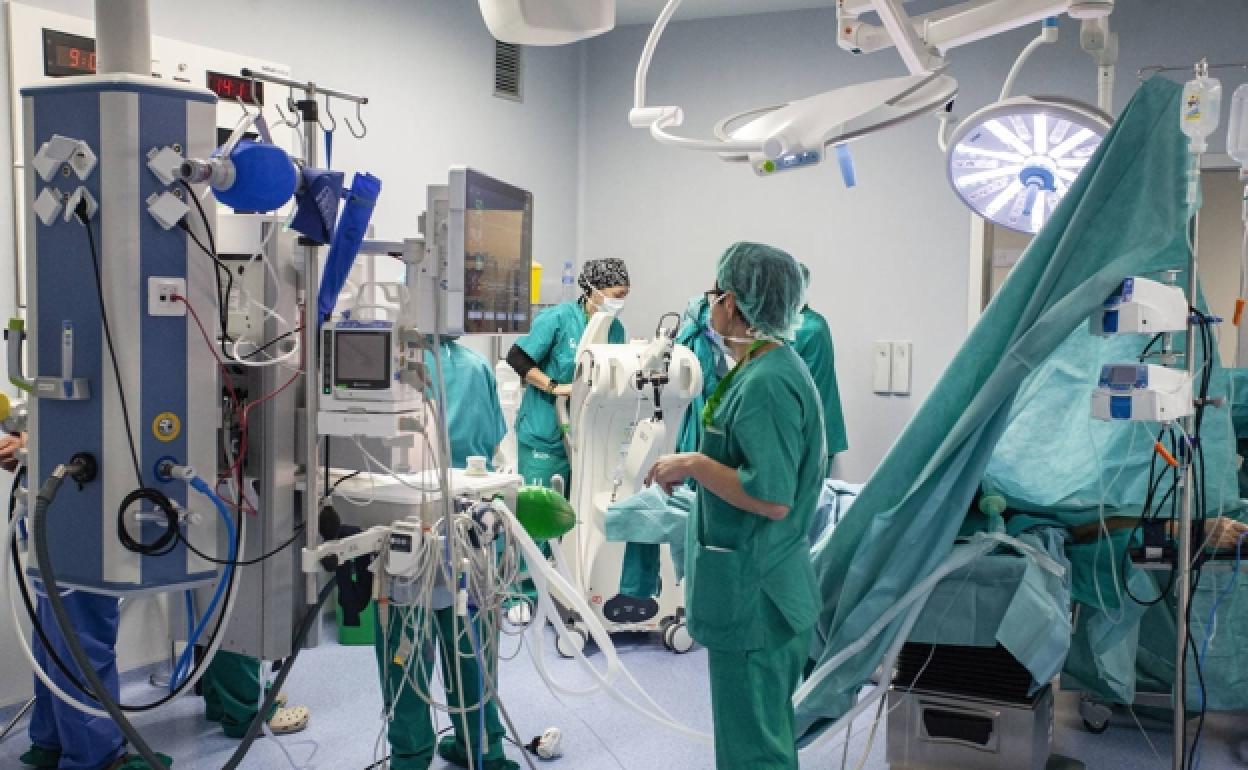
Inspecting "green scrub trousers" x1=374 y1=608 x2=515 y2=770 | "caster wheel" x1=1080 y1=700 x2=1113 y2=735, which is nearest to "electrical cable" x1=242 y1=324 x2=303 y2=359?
"green scrub trousers" x1=374 y1=608 x2=515 y2=770

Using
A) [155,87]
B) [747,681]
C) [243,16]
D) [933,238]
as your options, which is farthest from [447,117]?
[747,681]

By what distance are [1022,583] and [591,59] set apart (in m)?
4.15

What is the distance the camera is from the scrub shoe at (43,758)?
2938mm

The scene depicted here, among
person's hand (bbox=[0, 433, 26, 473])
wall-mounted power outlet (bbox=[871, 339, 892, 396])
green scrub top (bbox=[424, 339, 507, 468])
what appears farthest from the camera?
wall-mounted power outlet (bbox=[871, 339, 892, 396])

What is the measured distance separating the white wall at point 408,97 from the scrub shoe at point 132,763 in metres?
0.71

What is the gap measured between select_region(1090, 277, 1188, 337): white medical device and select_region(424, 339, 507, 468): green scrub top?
73.5 inches

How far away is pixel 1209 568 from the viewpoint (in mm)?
2922

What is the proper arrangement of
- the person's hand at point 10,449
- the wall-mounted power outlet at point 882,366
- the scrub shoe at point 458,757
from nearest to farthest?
1. the person's hand at point 10,449
2. the scrub shoe at point 458,757
3. the wall-mounted power outlet at point 882,366

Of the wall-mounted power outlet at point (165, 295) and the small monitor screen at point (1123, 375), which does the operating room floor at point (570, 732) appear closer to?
the small monitor screen at point (1123, 375)

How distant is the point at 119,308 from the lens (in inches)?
80.0

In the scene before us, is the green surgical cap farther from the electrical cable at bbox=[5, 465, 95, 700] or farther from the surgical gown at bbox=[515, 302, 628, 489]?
the surgical gown at bbox=[515, 302, 628, 489]

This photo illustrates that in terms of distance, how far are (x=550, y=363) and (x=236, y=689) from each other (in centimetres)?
189

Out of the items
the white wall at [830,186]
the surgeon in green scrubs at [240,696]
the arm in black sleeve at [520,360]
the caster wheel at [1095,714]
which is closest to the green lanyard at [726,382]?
the surgeon in green scrubs at [240,696]

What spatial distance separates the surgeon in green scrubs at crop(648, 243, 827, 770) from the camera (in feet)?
7.68
